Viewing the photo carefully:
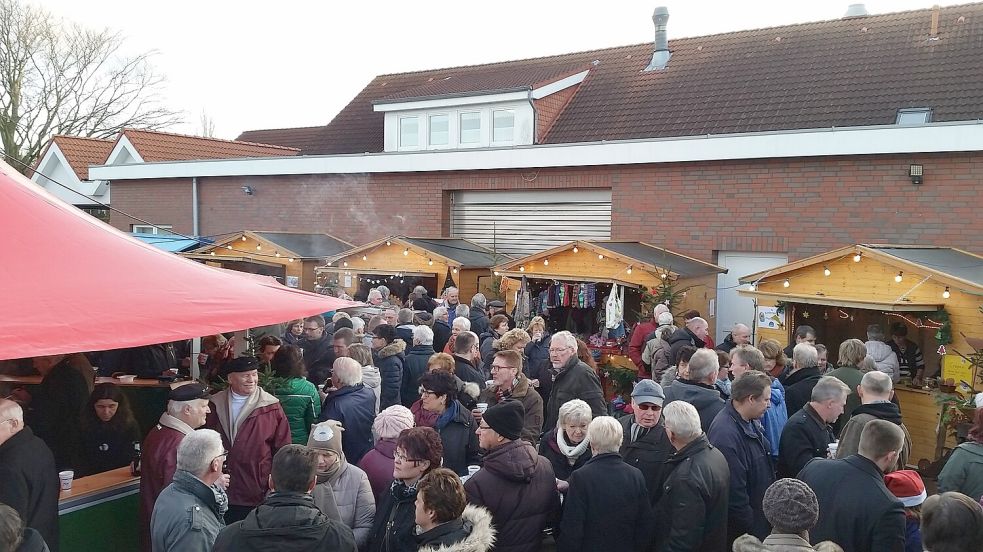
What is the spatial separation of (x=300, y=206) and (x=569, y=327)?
8.52 metres

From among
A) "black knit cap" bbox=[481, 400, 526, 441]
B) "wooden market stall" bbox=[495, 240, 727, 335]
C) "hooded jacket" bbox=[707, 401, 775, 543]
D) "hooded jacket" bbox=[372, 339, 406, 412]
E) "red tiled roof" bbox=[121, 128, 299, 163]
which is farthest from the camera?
"red tiled roof" bbox=[121, 128, 299, 163]

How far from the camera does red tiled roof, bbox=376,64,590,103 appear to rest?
58.0ft

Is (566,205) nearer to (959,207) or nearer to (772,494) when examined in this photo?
(959,207)

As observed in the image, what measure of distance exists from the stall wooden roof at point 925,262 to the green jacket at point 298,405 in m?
6.96

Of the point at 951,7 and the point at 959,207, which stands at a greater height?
the point at 951,7

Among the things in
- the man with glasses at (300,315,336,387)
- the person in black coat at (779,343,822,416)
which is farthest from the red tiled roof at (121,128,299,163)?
the person in black coat at (779,343,822,416)

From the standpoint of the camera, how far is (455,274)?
14.2m

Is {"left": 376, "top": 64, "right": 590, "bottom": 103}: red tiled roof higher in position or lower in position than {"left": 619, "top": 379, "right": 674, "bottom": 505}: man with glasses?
higher

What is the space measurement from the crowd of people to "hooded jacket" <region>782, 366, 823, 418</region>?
18 mm

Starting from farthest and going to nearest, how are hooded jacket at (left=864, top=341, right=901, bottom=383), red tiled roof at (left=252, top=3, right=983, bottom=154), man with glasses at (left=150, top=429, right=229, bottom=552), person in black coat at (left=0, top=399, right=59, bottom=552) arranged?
red tiled roof at (left=252, top=3, right=983, bottom=154) → hooded jacket at (left=864, top=341, right=901, bottom=383) → person in black coat at (left=0, top=399, right=59, bottom=552) → man with glasses at (left=150, top=429, right=229, bottom=552)

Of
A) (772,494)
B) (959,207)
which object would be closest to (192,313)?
(772,494)

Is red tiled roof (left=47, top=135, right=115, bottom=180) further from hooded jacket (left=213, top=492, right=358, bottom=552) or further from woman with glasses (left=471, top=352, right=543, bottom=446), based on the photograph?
hooded jacket (left=213, top=492, right=358, bottom=552)

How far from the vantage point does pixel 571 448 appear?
4.73m

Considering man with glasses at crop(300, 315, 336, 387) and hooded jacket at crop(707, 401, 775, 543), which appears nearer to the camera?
hooded jacket at crop(707, 401, 775, 543)
